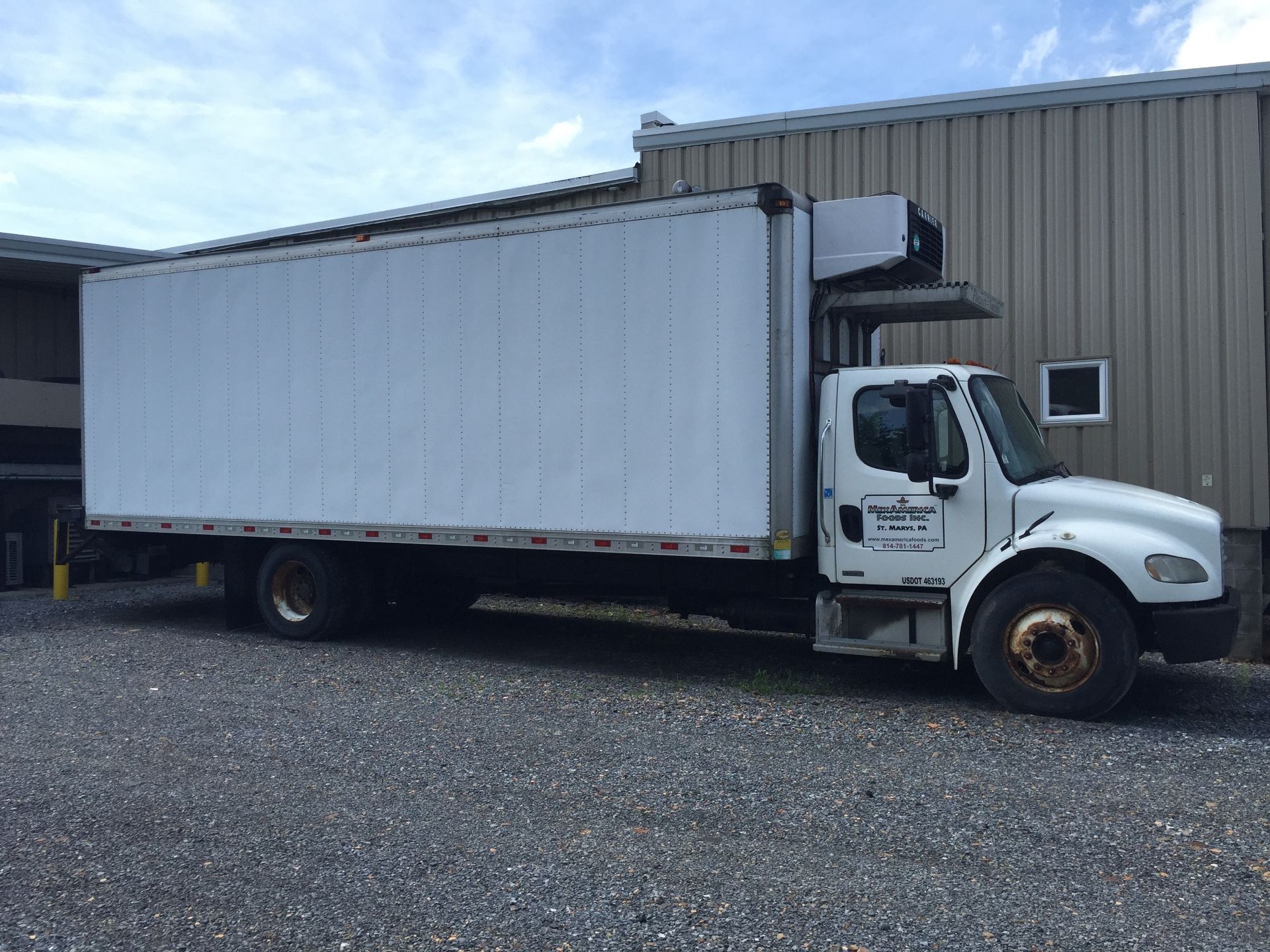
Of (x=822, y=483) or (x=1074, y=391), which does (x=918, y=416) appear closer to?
(x=822, y=483)

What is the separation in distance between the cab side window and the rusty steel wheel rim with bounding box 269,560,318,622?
5773 millimetres

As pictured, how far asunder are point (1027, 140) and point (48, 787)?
10.7 metres

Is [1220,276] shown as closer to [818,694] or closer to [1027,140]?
[1027,140]

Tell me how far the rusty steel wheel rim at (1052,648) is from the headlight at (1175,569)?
536 mm

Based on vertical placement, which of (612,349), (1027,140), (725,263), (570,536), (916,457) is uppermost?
(1027,140)

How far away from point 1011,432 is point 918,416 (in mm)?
925

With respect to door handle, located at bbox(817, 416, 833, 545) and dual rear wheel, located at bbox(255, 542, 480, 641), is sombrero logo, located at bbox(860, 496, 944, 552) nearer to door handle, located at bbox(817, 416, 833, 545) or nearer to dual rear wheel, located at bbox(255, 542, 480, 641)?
door handle, located at bbox(817, 416, 833, 545)

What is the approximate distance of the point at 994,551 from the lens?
298 inches

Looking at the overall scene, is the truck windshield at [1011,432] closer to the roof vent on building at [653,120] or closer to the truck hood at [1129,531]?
the truck hood at [1129,531]

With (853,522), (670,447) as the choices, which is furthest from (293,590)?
(853,522)

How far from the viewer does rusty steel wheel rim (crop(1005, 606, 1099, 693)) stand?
720 centimetres

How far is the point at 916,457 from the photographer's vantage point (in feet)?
25.0

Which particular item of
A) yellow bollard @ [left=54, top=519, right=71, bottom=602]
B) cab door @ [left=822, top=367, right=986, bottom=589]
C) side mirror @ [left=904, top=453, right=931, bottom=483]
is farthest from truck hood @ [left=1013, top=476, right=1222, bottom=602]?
yellow bollard @ [left=54, top=519, right=71, bottom=602]

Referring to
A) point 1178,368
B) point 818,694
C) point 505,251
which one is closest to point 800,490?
point 818,694
